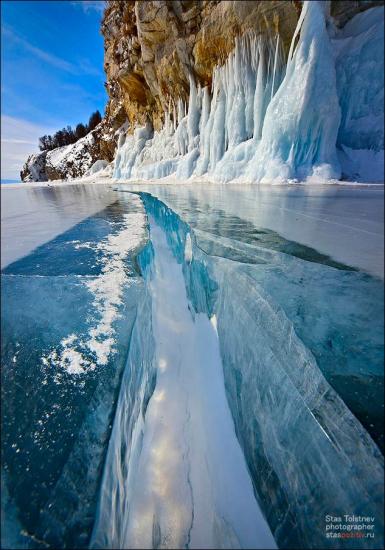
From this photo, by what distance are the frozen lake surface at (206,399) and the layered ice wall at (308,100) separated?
6980 mm

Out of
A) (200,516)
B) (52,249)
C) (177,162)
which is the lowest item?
(200,516)

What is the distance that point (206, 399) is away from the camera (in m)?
2.29

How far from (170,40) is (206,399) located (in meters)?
19.4

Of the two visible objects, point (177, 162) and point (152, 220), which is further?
point (177, 162)

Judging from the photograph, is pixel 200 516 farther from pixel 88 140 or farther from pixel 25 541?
pixel 88 140

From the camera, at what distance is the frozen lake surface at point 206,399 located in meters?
0.95

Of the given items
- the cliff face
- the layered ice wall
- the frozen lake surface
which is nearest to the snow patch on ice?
the frozen lake surface

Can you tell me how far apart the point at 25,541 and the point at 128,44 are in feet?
85.5

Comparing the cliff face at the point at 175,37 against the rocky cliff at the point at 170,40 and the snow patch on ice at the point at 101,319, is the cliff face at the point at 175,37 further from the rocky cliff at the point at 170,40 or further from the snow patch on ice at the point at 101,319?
the snow patch on ice at the point at 101,319

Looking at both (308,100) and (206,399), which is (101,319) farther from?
(308,100)

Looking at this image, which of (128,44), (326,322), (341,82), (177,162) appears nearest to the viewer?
(326,322)

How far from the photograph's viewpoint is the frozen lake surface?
95 centimetres

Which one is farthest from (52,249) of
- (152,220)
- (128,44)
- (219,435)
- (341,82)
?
(128,44)

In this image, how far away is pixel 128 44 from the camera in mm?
18641
